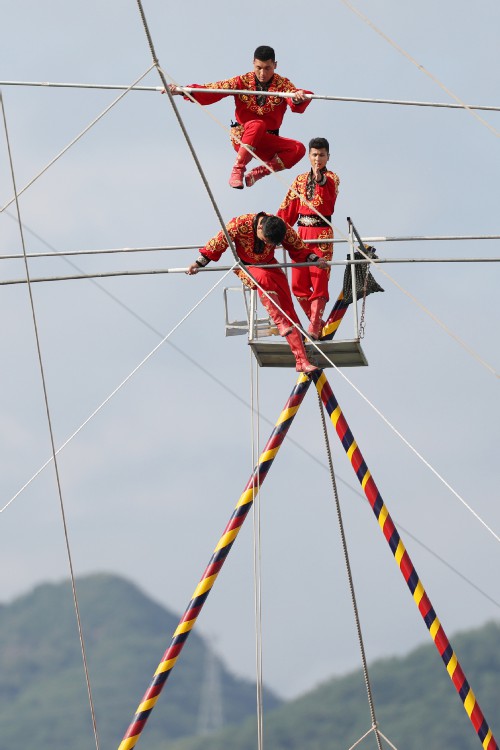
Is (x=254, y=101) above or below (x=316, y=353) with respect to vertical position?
above

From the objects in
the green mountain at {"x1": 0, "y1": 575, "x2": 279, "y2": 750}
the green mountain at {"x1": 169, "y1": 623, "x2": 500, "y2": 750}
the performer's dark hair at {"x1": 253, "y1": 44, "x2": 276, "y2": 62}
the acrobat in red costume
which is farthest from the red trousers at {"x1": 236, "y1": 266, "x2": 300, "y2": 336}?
the green mountain at {"x1": 0, "y1": 575, "x2": 279, "y2": 750}

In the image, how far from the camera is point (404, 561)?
15.7 metres

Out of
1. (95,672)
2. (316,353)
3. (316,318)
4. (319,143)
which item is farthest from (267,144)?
(95,672)

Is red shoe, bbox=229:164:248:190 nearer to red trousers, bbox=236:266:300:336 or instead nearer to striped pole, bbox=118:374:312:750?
red trousers, bbox=236:266:300:336

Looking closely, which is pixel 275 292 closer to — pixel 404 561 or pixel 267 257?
pixel 267 257

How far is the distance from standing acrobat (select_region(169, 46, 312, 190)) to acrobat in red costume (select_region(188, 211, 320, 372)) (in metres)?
0.58

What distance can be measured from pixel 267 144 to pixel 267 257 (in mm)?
1031

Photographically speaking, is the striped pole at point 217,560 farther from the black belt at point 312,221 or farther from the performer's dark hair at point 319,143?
the performer's dark hair at point 319,143

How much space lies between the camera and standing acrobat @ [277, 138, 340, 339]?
49.9ft

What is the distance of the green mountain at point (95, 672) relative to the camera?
422ft

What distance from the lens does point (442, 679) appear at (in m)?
115

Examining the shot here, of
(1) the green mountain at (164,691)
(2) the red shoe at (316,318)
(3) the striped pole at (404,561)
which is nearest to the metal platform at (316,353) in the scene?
(2) the red shoe at (316,318)

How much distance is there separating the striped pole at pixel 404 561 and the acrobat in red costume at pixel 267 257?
0.87 metres

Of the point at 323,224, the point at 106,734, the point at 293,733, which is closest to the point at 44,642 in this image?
the point at 106,734
